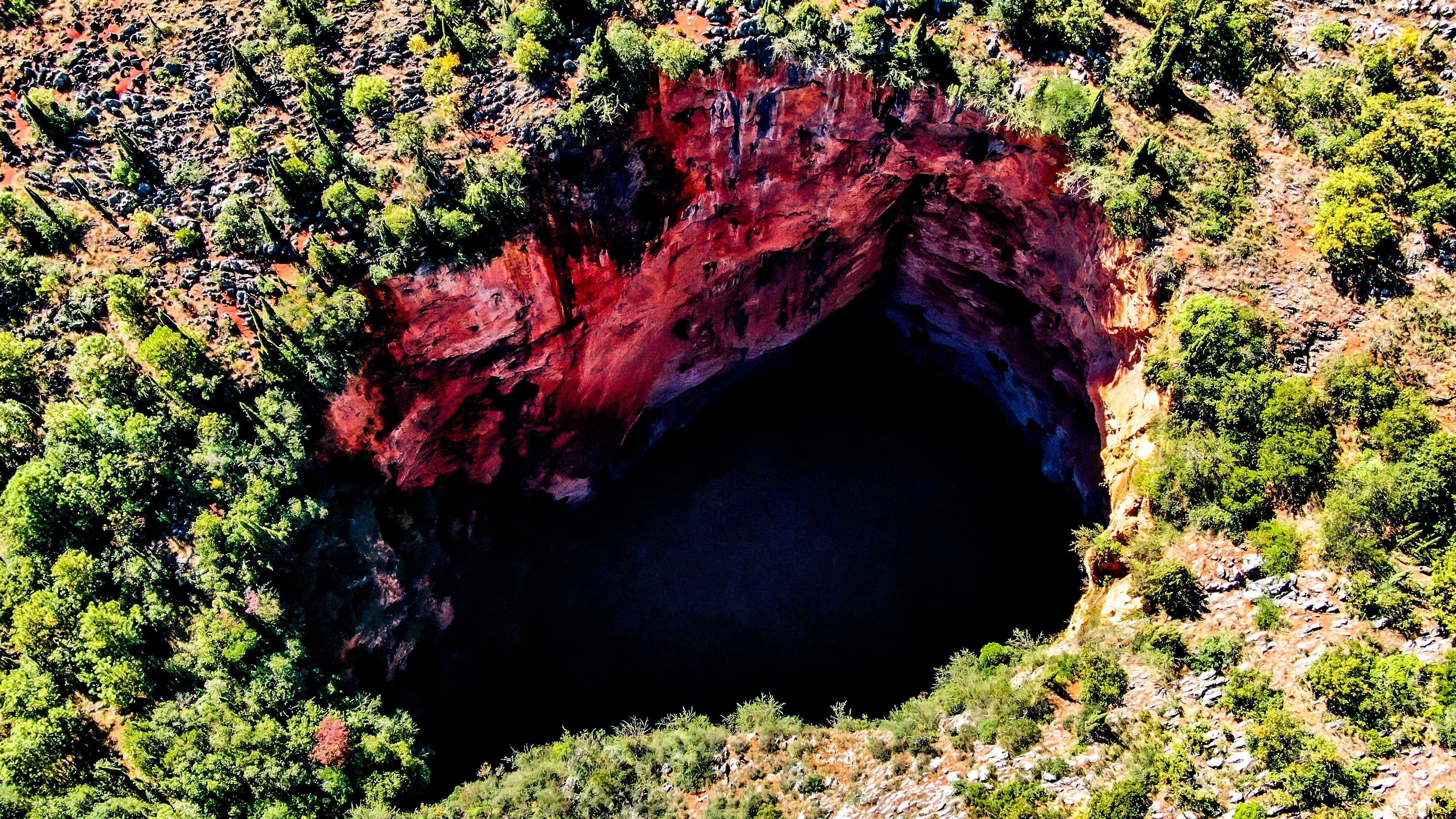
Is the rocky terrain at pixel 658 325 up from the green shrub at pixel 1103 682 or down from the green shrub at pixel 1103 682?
up

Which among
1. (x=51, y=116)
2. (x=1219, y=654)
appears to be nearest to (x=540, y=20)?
(x=51, y=116)

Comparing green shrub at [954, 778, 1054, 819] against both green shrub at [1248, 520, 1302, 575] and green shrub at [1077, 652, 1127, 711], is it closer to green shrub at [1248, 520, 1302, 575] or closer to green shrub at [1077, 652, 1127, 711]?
green shrub at [1077, 652, 1127, 711]

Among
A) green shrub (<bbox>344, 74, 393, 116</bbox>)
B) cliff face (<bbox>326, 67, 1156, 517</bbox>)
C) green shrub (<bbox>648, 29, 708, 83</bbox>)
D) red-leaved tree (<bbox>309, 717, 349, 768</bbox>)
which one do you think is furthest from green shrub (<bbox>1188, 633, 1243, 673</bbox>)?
green shrub (<bbox>344, 74, 393, 116</bbox>)

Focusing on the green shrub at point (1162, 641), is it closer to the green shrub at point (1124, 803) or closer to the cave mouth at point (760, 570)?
the green shrub at point (1124, 803)

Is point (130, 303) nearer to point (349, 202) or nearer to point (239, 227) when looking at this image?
point (239, 227)

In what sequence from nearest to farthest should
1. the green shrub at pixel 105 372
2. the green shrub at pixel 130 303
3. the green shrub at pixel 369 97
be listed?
the green shrub at pixel 105 372 < the green shrub at pixel 130 303 < the green shrub at pixel 369 97

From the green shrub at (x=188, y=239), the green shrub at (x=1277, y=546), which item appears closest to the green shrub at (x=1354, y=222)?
the green shrub at (x=1277, y=546)

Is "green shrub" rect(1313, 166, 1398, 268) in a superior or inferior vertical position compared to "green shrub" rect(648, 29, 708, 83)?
inferior
